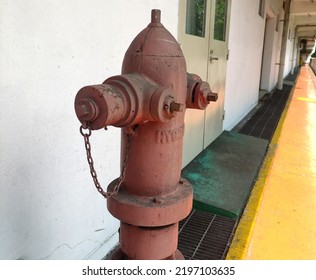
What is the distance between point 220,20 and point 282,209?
2.29 metres

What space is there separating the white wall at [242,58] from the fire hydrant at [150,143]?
3.72 meters

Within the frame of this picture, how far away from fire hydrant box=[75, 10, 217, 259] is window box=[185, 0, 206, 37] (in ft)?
6.88

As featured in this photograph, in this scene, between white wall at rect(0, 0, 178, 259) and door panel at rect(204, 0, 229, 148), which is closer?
white wall at rect(0, 0, 178, 259)

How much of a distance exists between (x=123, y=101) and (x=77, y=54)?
0.82 metres

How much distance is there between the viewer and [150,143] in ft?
3.51

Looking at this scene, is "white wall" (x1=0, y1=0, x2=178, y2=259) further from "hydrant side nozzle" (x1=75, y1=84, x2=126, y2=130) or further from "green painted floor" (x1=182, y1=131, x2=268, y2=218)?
"green painted floor" (x1=182, y1=131, x2=268, y2=218)

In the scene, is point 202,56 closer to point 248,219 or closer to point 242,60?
point 248,219

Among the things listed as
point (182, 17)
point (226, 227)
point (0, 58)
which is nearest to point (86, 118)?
point (0, 58)

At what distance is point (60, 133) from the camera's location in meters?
1.60

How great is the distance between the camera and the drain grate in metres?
2.31

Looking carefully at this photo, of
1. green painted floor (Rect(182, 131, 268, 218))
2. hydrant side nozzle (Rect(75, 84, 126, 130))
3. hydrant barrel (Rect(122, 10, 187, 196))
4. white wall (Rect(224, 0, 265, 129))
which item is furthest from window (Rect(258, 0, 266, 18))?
hydrant side nozzle (Rect(75, 84, 126, 130))

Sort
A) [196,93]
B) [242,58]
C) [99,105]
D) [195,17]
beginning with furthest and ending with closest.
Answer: [242,58] → [195,17] → [196,93] → [99,105]

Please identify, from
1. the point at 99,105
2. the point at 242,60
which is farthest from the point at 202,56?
the point at 99,105

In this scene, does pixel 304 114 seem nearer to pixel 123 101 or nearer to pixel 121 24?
pixel 121 24
